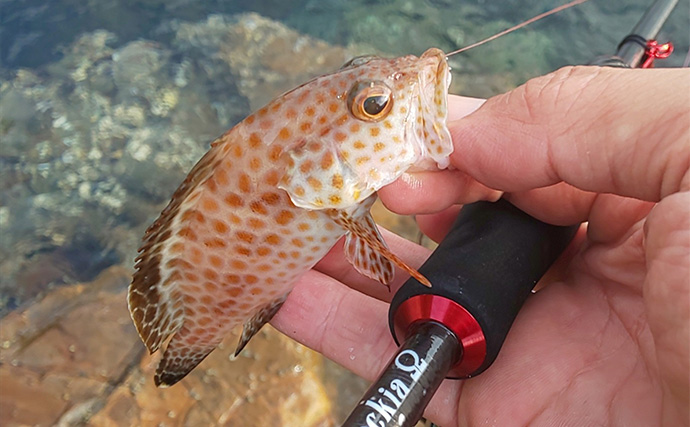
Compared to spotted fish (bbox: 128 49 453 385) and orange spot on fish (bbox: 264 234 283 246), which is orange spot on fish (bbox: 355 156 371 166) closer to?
spotted fish (bbox: 128 49 453 385)

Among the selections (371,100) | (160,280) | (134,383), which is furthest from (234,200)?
(134,383)

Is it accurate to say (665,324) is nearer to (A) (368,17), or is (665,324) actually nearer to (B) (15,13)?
(A) (368,17)

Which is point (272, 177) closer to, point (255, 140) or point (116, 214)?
point (255, 140)

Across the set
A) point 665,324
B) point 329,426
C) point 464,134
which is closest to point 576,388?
point 665,324

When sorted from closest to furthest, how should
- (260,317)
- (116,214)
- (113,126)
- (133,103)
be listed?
(260,317)
(116,214)
(113,126)
(133,103)

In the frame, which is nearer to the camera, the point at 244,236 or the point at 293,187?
the point at 293,187

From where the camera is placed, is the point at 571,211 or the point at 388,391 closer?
the point at 388,391
